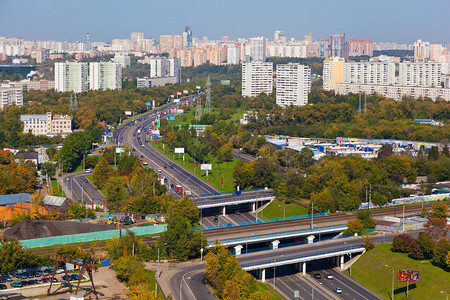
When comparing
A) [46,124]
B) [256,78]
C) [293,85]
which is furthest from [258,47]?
[46,124]

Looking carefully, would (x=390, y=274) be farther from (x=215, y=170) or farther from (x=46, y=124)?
(x=46, y=124)

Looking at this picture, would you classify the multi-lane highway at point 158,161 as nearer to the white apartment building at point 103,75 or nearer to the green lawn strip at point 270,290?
the green lawn strip at point 270,290


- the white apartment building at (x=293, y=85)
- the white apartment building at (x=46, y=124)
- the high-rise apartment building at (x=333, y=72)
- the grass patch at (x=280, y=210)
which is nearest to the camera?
the grass patch at (x=280, y=210)

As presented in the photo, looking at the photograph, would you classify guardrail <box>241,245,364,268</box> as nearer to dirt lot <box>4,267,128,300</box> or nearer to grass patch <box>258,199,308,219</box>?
dirt lot <box>4,267,128,300</box>

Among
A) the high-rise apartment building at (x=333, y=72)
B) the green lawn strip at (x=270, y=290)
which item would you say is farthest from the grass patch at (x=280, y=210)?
the high-rise apartment building at (x=333, y=72)

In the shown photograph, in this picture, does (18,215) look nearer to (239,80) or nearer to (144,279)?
(144,279)

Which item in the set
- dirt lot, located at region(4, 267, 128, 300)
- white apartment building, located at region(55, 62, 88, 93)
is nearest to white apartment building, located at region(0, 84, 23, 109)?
white apartment building, located at region(55, 62, 88, 93)

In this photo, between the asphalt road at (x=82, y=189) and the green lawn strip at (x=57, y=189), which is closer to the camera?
the asphalt road at (x=82, y=189)
